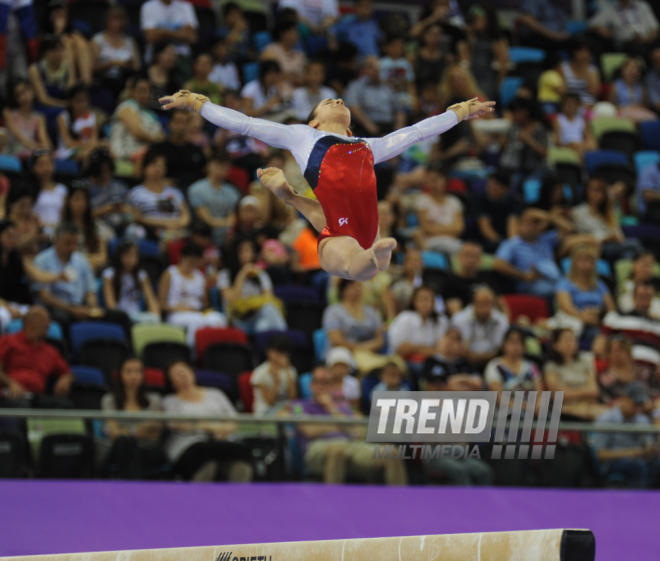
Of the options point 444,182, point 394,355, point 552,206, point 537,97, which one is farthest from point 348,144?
point 537,97

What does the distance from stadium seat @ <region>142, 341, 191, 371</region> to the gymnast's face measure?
2.78 meters

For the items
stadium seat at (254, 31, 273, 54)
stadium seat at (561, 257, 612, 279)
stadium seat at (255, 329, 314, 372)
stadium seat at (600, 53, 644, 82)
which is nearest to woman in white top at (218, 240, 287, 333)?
stadium seat at (255, 329, 314, 372)

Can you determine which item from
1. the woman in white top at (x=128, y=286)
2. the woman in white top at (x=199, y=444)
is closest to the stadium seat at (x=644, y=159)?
the woman in white top at (x=128, y=286)

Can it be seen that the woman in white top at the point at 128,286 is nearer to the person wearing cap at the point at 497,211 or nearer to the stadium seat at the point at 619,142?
the person wearing cap at the point at 497,211

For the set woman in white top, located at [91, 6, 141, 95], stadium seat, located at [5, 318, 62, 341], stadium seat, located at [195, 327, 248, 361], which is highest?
woman in white top, located at [91, 6, 141, 95]

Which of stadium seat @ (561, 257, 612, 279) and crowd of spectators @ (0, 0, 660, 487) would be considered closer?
crowd of spectators @ (0, 0, 660, 487)

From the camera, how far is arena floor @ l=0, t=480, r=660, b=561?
5406 mm

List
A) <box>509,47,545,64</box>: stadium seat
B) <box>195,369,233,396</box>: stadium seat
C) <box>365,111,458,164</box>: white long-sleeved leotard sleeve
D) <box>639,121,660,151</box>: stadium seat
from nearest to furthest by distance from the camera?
<box>365,111,458,164</box>: white long-sleeved leotard sleeve, <box>195,369,233,396</box>: stadium seat, <box>639,121,660,151</box>: stadium seat, <box>509,47,545,64</box>: stadium seat

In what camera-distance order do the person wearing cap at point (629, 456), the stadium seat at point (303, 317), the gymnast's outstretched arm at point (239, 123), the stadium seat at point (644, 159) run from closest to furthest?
1. the gymnast's outstretched arm at point (239, 123)
2. the person wearing cap at point (629, 456)
3. the stadium seat at point (303, 317)
4. the stadium seat at point (644, 159)

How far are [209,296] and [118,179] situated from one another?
4.75 ft

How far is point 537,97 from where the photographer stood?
36.1 ft

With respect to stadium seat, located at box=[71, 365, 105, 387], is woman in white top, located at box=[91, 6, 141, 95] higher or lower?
higher

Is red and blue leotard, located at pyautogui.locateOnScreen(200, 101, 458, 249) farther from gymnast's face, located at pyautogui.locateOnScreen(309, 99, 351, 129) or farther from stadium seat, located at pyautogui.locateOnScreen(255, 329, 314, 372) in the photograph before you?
stadium seat, located at pyautogui.locateOnScreen(255, 329, 314, 372)

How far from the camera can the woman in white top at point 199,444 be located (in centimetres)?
625
